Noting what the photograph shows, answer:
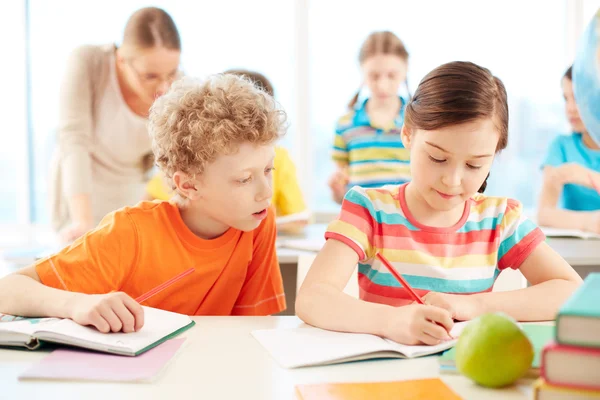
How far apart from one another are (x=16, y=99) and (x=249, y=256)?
2.75m

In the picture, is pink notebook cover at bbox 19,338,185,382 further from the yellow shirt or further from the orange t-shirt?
the yellow shirt

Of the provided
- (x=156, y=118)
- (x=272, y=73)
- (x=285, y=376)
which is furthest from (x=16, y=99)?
(x=285, y=376)

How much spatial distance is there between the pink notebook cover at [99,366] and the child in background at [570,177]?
1965 mm

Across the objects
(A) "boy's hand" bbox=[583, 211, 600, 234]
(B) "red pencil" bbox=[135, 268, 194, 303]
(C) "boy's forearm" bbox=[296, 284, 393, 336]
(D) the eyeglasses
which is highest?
(D) the eyeglasses

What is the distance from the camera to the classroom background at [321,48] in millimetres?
3535

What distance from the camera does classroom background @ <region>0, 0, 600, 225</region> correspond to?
354cm

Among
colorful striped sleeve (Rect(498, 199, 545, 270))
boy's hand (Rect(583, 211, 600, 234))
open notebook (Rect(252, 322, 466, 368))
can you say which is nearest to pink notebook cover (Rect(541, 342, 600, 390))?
open notebook (Rect(252, 322, 466, 368))

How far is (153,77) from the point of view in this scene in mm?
2299

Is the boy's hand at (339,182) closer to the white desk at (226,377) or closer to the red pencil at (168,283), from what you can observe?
the red pencil at (168,283)

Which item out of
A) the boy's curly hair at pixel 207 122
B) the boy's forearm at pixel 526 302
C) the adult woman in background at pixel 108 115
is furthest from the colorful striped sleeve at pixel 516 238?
the adult woman in background at pixel 108 115

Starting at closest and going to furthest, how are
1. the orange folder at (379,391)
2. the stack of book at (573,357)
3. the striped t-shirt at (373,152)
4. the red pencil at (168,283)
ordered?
the stack of book at (573,357)
the orange folder at (379,391)
the red pencil at (168,283)
the striped t-shirt at (373,152)

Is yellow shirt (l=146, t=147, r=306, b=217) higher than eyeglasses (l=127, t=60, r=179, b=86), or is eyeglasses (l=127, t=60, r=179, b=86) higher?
eyeglasses (l=127, t=60, r=179, b=86)

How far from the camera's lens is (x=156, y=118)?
4.64ft

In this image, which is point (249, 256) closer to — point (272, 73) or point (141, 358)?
point (141, 358)
